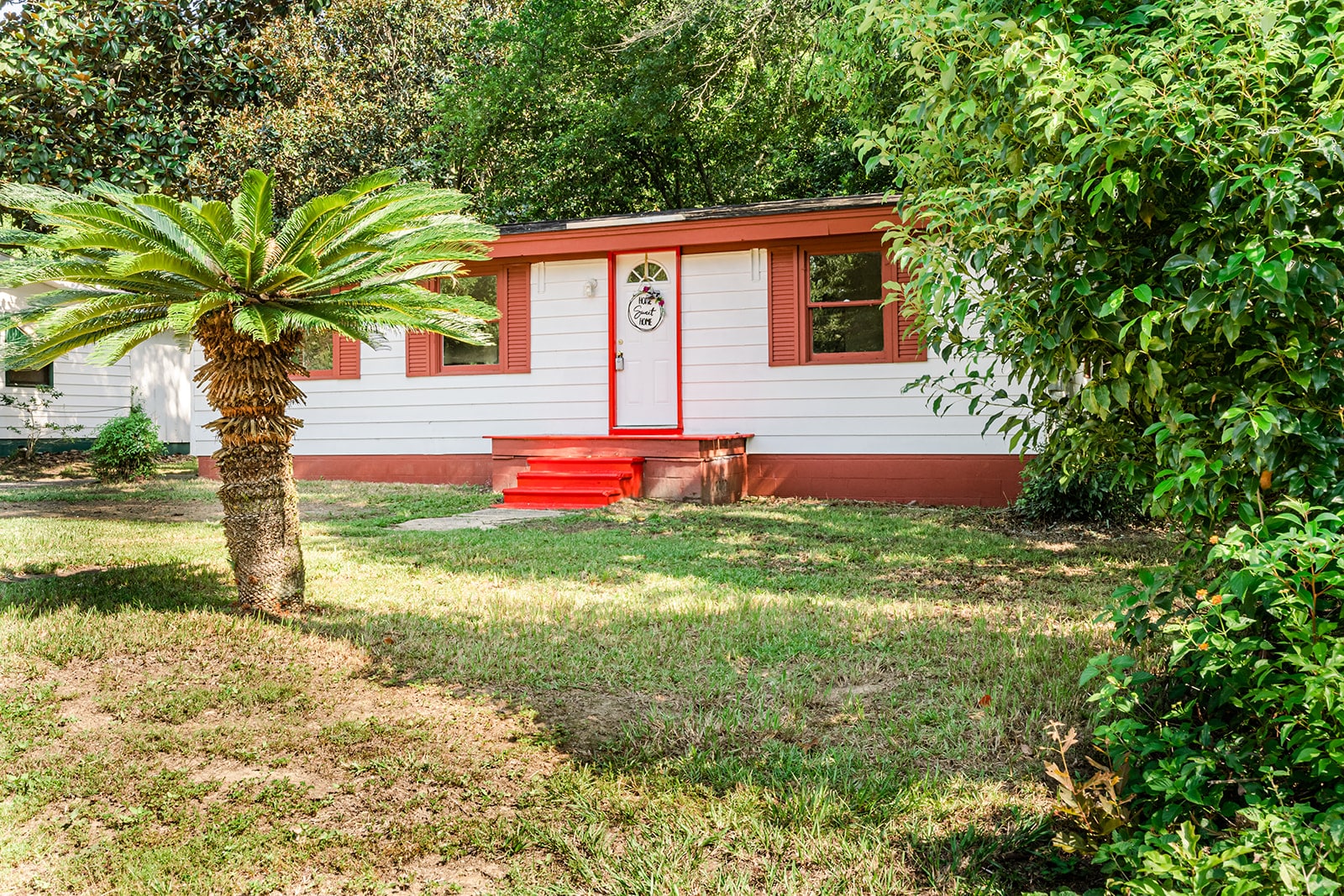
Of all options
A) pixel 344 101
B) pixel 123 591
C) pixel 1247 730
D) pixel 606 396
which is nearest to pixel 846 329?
pixel 606 396

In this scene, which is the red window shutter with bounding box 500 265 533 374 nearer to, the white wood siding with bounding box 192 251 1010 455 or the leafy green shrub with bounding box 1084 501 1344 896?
the white wood siding with bounding box 192 251 1010 455

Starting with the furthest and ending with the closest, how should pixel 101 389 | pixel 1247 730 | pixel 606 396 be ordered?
pixel 101 389
pixel 606 396
pixel 1247 730

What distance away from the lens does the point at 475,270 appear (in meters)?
11.8

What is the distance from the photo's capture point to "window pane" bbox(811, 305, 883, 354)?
10.3 metres

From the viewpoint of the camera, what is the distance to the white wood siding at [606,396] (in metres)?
10.2

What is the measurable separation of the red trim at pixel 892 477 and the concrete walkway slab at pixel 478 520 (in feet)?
8.94

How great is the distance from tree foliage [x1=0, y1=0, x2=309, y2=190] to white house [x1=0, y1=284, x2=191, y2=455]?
5038 mm

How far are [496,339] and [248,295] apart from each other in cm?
728

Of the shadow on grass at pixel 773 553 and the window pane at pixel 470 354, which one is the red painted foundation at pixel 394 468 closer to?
the window pane at pixel 470 354

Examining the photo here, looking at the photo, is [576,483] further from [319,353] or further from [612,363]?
[319,353]

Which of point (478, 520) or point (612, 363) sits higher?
point (612, 363)

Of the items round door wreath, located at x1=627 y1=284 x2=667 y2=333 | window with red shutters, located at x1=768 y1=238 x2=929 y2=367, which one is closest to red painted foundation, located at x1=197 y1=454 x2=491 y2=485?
round door wreath, located at x1=627 y1=284 x2=667 y2=333

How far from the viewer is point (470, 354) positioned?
471 inches

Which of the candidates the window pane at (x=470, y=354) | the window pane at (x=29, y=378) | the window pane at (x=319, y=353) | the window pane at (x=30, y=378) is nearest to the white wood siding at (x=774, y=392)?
the window pane at (x=470, y=354)
